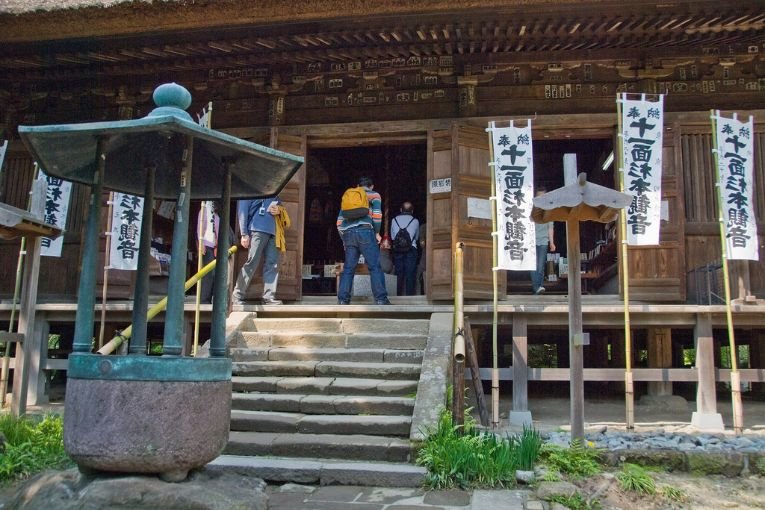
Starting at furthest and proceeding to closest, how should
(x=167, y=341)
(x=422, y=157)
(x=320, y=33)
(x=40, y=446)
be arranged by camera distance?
1. (x=422, y=157)
2. (x=320, y=33)
3. (x=40, y=446)
4. (x=167, y=341)

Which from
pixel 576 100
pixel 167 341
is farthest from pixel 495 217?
pixel 167 341

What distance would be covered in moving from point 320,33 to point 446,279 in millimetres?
3565

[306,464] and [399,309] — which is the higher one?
[399,309]

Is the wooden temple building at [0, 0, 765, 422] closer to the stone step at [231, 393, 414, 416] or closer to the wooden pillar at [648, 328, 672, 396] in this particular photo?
the wooden pillar at [648, 328, 672, 396]

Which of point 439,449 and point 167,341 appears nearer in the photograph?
point 167,341

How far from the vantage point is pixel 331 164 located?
44.8 ft

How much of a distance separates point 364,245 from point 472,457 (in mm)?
3923

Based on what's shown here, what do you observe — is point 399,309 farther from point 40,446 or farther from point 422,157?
point 422,157

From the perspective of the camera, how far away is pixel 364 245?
809cm

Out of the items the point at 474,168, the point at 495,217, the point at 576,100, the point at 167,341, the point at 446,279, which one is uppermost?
the point at 576,100

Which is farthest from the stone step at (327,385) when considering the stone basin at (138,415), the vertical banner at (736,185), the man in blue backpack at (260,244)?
the vertical banner at (736,185)

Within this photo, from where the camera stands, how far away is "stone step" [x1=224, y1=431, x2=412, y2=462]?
16.5 feet

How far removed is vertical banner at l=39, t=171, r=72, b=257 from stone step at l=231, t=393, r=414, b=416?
168 inches

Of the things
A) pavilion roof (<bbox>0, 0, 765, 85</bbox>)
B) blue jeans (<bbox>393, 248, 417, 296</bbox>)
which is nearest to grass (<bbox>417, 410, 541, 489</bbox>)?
pavilion roof (<bbox>0, 0, 765, 85</bbox>)
